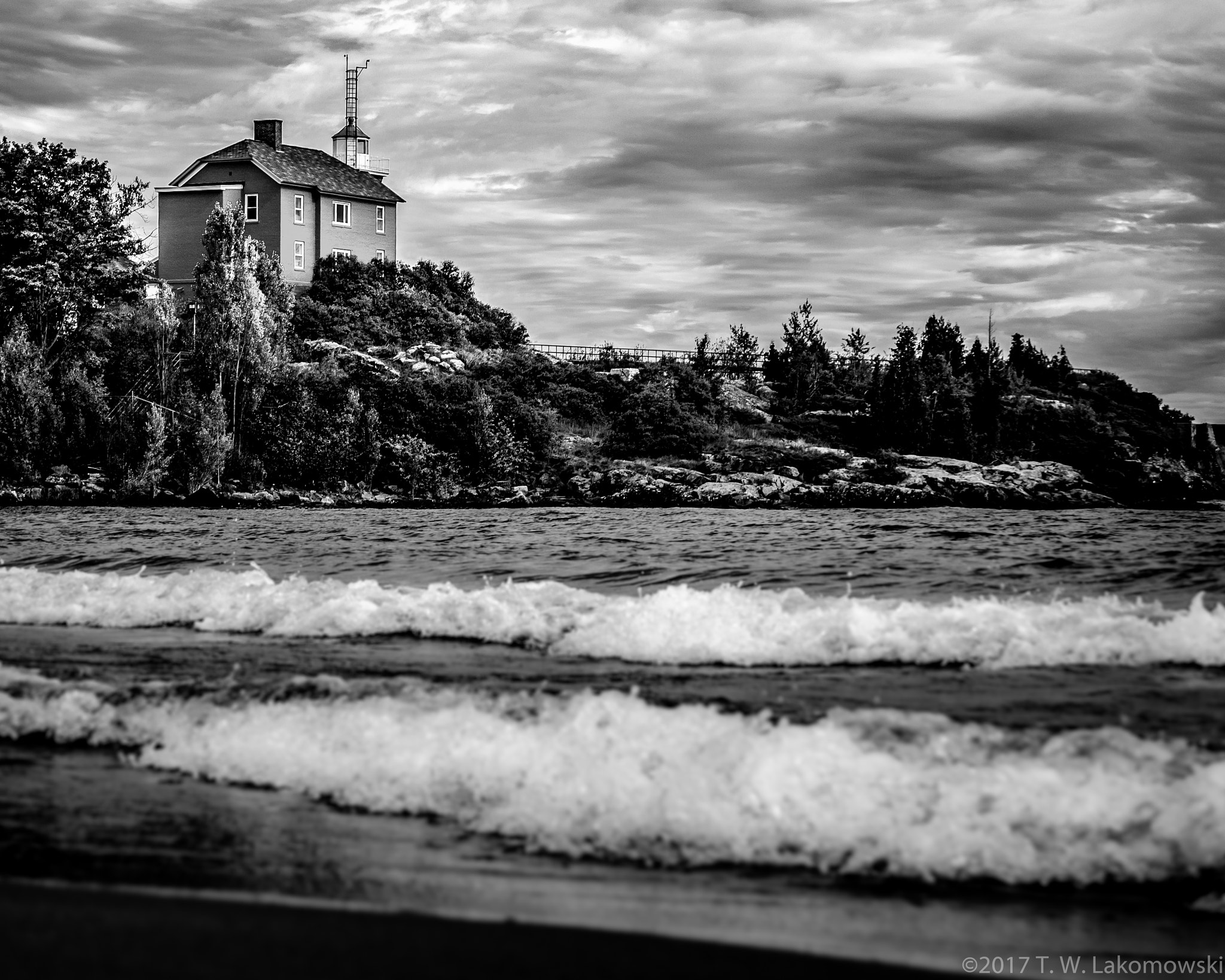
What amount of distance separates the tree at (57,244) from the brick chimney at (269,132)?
A: 33.8 feet

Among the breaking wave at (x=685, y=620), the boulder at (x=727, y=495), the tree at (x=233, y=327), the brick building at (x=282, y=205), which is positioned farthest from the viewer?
the brick building at (x=282, y=205)

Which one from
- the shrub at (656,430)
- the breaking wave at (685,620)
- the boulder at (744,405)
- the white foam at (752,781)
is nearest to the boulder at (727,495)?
the shrub at (656,430)

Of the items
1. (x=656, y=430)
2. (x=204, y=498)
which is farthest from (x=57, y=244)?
(x=656, y=430)

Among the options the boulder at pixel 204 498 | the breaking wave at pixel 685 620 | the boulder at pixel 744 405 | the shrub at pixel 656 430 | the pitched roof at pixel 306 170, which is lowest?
the breaking wave at pixel 685 620

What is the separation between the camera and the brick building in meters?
67.7

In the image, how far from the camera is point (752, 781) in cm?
538

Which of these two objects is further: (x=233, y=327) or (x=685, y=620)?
(x=233, y=327)

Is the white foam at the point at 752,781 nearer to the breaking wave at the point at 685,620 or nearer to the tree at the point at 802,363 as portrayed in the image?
the breaking wave at the point at 685,620

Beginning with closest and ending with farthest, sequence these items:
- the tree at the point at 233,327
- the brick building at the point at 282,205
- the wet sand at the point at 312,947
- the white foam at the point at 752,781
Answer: the wet sand at the point at 312,947 → the white foam at the point at 752,781 → the tree at the point at 233,327 → the brick building at the point at 282,205

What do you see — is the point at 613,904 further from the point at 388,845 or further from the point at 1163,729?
the point at 1163,729

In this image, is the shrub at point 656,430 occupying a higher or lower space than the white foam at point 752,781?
higher

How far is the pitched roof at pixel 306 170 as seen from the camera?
68.6 m

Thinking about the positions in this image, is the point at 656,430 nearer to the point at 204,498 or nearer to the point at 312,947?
the point at 204,498

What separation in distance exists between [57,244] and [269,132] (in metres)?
17.2
